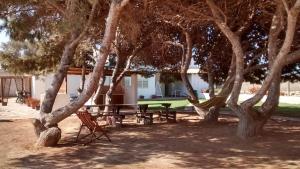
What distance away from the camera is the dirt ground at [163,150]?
903 cm

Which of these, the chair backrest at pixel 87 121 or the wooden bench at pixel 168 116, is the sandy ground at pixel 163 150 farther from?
the wooden bench at pixel 168 116

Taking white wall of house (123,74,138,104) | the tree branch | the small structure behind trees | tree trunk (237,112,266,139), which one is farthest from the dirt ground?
white wall of house (123,74,138,104)

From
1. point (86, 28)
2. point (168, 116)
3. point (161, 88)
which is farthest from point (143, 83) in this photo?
point (86, 28)

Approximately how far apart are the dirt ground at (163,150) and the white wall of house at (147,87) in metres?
30.7

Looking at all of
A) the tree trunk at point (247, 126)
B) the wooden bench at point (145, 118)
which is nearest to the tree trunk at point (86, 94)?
the tree trunk at point (247, 126)

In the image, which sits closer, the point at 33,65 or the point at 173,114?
the point at 173,114

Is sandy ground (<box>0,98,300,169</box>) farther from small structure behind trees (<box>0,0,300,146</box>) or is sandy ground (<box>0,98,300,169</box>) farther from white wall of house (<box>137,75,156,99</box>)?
white wall of house (<box>137,75,156,99</box>)

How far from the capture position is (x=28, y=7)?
13.2 m

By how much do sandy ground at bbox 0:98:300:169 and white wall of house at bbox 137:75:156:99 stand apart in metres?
30.7

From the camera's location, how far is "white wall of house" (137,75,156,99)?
45.2 metres

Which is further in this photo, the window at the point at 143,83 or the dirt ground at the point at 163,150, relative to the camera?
the window at the point at 143,83

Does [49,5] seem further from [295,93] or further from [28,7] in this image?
[295,93]

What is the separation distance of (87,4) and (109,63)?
1092cm

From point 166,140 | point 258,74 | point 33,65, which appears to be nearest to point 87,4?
point 166,140
